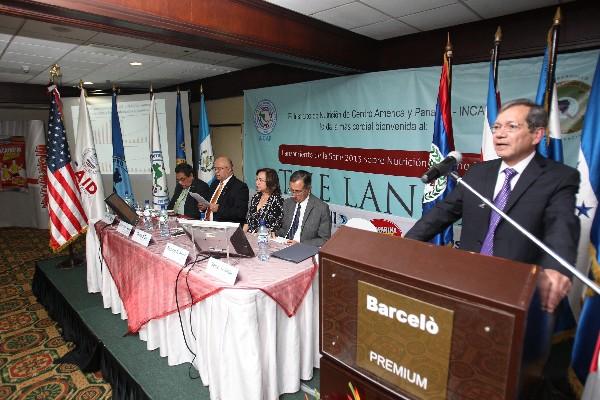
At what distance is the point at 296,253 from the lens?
221cm

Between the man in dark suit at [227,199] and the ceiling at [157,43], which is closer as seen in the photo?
the ceiling at [157,43]

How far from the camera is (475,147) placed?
2805mm

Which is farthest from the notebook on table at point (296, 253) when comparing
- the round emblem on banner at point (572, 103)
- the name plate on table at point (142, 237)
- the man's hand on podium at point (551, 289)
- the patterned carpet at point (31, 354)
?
the round emblem on banner at point (572, 103)

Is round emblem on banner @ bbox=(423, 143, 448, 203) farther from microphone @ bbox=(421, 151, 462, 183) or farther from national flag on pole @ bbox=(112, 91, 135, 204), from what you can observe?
national flag on pole @ bbox=(112, 91, 135, 204)

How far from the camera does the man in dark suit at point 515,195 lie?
1.16 meters

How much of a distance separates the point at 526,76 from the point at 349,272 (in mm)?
2606

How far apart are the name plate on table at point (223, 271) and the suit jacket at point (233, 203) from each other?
1.40 m

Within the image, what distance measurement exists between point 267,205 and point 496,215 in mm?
2030

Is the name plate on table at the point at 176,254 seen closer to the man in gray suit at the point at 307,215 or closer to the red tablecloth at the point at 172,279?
the red tablecloth at the point at 172,279

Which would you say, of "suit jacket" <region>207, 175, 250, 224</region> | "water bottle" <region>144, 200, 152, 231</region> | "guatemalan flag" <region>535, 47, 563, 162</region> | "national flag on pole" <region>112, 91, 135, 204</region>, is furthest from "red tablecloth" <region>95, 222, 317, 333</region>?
"national flag on pole" <region>112, 91, 135, 204</region>

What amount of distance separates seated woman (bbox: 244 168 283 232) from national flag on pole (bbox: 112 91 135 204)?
249 centimetres

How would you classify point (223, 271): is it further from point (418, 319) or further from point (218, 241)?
point (418, 319)

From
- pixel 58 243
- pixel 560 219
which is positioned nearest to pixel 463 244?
pixel 560 219

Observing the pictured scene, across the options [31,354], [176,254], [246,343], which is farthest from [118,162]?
[246,343]
